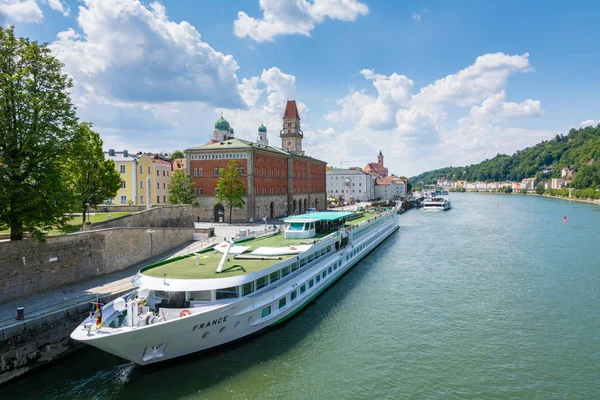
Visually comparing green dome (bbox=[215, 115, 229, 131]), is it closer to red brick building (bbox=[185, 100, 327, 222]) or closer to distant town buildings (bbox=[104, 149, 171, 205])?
red brick building (bbox=[185, 100, 327, 222])

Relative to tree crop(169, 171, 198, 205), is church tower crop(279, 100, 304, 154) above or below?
above

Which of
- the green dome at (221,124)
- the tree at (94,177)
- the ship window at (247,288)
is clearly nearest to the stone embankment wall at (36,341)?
Answer: the ship window at (247,288)

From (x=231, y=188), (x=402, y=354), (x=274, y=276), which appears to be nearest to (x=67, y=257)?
(x=274, y=276)

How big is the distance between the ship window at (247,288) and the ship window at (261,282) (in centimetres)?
52

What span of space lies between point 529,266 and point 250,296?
28.4 meters

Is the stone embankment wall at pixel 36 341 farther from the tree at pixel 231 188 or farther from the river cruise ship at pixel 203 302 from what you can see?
the tree at pixel 231 188

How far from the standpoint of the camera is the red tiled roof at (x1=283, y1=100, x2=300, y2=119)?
98.2 meters

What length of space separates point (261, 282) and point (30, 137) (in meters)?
13.0

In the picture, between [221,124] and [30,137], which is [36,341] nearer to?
[30,137]

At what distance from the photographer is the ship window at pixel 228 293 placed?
56.3 feet

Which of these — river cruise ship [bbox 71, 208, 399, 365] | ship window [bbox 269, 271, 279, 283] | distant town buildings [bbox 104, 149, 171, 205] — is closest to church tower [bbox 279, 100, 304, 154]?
distant town buildings [bbox 104, 149, 171, 205]

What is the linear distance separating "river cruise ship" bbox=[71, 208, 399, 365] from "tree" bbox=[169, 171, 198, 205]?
28335mm

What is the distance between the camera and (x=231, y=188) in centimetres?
5119

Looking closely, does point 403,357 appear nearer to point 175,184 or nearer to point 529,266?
point 529,266
